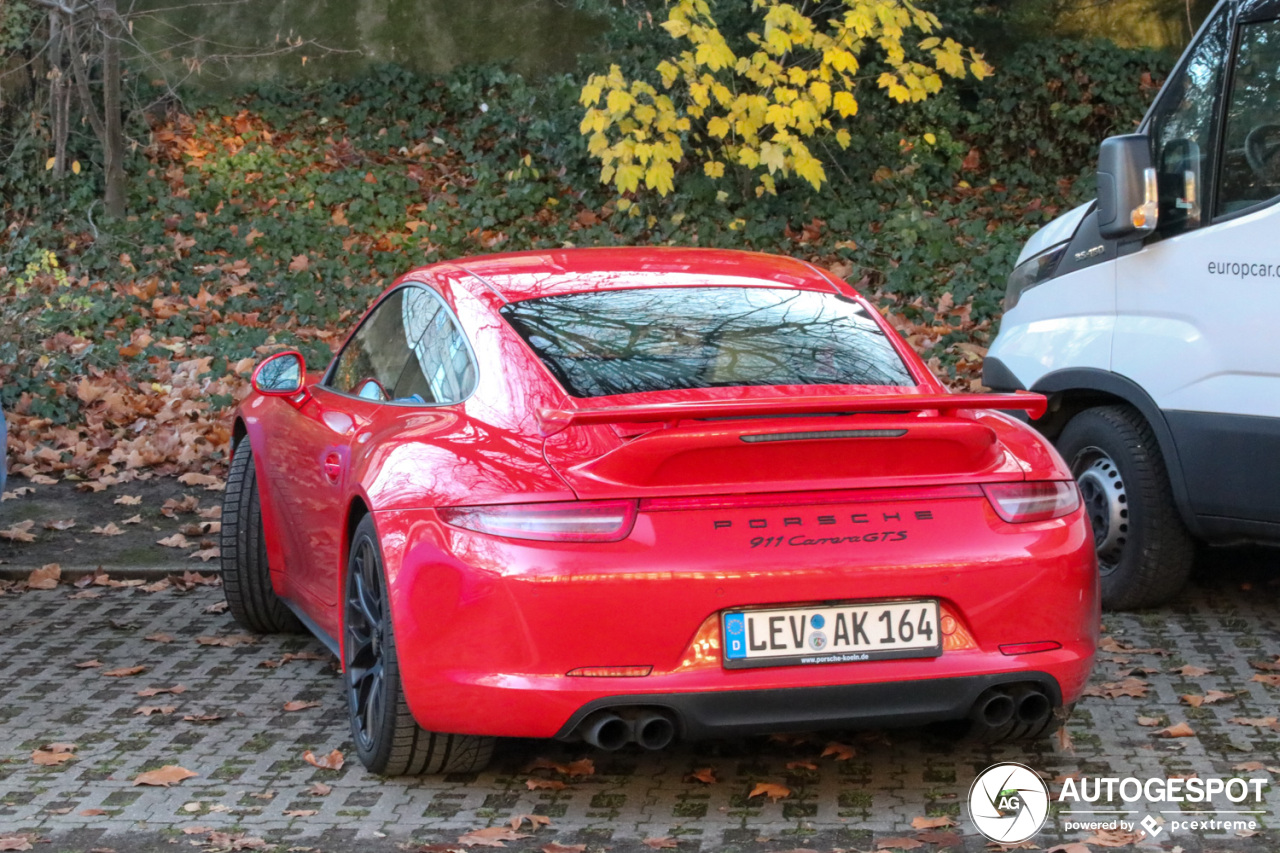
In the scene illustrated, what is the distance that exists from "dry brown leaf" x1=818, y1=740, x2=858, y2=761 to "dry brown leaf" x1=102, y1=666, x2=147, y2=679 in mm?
2664

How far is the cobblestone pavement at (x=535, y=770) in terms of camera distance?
4160 millimetres

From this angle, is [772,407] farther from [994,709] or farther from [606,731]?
[994,709]

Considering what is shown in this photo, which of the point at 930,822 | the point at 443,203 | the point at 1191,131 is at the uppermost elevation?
the point at 1191,131

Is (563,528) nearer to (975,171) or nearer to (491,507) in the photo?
(491,507)

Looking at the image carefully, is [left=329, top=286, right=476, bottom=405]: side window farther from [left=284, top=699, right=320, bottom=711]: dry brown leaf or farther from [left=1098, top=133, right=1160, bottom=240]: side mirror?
[left=1098, top=133, right=1160, bottom=240]: side mirror

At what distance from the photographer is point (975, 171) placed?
15.7 meters

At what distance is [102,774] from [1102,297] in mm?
4129

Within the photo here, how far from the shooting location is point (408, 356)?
5.18 meters

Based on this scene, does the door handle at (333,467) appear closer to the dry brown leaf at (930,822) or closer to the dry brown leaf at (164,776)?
the dry brown leaf at (164,776)

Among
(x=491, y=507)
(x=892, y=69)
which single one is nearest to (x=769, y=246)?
(x=892, y=69)

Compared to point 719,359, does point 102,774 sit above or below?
below

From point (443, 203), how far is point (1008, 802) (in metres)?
12.2

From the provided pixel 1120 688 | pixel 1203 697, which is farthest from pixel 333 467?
pixel 1203 697

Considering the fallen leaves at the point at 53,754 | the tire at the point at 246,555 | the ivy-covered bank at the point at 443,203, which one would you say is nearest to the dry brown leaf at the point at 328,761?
the fallen leaves at the point at 53,754
